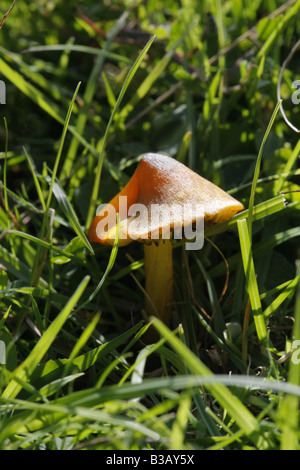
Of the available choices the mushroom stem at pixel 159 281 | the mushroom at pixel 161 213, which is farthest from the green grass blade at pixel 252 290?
the mushroom stem at pixel 159 281

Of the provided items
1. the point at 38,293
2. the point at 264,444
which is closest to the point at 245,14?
the point at 38,293

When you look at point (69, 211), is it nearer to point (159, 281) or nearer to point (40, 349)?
point (159, 281)

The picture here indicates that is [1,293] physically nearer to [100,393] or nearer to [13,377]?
[13,377]

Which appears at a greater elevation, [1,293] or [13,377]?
[1,293]

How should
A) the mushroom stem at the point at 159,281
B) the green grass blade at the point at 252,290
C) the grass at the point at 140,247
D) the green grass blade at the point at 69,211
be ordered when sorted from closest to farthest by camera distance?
1. the grass at the point at 140,247
2. the green grass blade at the point at 252,290
3. the green grass blade at the point at 69,211
4. the mushroom stem at the point at 159,281

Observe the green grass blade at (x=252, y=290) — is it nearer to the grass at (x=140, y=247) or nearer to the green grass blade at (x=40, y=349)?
the grass at (x=140, y=247)

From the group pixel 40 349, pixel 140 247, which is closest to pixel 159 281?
pixel 140 247
